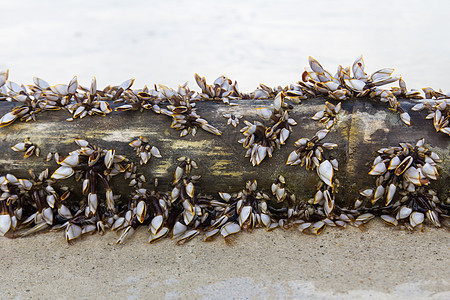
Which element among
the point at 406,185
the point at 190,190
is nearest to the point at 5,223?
the point at 190,190

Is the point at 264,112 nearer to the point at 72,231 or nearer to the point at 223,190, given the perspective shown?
the point at 223,190

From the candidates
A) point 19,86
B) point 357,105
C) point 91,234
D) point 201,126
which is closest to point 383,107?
point 357,105

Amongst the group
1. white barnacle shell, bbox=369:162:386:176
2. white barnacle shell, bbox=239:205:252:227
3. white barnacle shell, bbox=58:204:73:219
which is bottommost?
white barnacle shell, bbox=58:204:73:219

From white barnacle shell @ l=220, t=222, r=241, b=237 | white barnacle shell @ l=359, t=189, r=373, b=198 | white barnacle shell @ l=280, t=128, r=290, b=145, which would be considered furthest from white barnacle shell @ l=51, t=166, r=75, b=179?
white barnacle shell @ l=359, t=189, r=373, b=198

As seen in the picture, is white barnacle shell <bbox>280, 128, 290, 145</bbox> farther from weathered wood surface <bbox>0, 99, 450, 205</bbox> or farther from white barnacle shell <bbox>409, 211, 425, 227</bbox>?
white barnacle shell <bbox>409, 211, 425, 227</bbox>

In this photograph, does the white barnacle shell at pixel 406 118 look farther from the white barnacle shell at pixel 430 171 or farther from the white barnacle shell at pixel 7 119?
the white barnacle shell at pixel 7 119

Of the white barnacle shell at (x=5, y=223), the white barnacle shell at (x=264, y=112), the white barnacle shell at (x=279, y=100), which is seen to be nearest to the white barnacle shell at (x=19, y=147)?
the white barnacle shell at (x=5, y=223)
